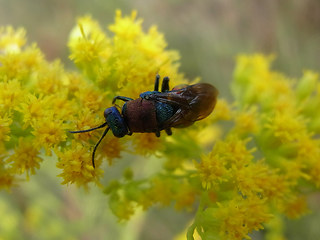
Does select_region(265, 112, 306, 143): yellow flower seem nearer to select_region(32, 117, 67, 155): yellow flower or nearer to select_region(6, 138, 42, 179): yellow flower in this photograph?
select_region(32, 117, 67, 155): yellow flower

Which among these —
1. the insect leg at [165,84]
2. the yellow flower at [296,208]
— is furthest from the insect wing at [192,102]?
the yellow flower at [296,208]

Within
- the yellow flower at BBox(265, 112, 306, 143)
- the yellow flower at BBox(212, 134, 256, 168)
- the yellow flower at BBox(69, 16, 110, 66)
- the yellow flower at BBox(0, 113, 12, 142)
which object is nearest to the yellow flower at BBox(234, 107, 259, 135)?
the yellow flower at BBox(265, 112, 306, 143)

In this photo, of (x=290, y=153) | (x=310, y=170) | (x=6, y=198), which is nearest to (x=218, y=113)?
(x=290, y=153)

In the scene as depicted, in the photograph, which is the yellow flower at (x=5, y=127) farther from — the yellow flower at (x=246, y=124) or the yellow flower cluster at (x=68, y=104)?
the yellow flower at (x=246, y=124)

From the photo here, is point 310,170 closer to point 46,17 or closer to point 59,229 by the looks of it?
point 59,229

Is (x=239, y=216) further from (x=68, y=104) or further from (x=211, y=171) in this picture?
(x=68, y=104)
